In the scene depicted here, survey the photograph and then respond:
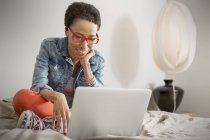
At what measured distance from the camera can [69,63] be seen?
56.1 inches

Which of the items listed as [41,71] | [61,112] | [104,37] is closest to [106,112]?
[61,112]

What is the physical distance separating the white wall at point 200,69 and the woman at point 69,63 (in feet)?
5.24

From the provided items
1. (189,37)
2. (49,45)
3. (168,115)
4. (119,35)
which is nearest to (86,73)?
(49,45)

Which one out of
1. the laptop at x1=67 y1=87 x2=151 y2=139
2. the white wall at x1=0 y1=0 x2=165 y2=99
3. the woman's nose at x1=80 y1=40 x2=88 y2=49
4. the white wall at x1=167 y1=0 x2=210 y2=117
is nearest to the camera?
the laptop at x1=67 y1=87 x2=151 y2=139

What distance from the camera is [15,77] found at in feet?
5.66

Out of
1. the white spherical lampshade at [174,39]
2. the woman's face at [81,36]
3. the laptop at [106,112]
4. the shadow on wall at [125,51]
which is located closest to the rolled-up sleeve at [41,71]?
the woman's face at [81,36]

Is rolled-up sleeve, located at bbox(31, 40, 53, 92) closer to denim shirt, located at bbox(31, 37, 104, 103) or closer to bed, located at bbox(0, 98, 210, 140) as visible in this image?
denim shirt, located at bbox(31, 37, 104, 103)

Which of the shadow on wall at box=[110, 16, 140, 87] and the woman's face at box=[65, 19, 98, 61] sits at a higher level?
the woman's face at box=[65, 19, 98, 61]

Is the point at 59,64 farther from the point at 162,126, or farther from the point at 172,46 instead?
the point at 172,46

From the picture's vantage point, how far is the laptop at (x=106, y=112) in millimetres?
938

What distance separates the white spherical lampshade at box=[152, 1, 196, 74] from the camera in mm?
2572

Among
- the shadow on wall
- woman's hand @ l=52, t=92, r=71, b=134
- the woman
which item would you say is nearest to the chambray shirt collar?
the woman

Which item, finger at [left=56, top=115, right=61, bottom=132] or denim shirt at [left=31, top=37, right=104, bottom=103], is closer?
finger at [left=56, top=115, right=61, bottom=132]

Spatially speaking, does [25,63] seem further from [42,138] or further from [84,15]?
[42,138]
